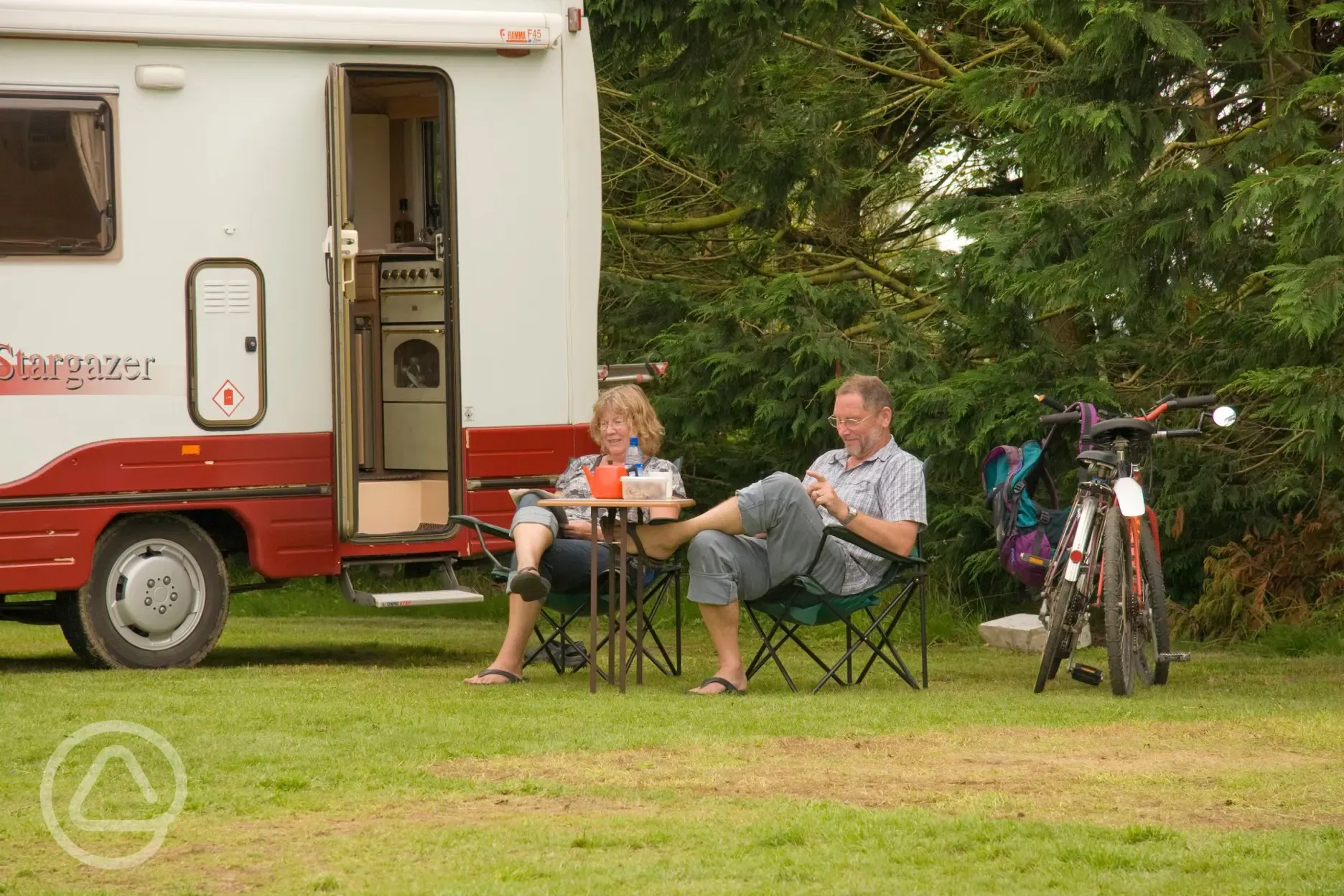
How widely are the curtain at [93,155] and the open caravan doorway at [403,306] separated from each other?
1.00m

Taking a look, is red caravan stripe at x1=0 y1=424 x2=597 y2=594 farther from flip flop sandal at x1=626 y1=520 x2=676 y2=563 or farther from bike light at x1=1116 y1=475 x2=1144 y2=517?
bike light at x1=1116 y1=475 x2=1144 y2=517

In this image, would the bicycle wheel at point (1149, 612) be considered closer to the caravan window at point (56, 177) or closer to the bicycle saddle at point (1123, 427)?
the bicycle saddle at point (1123, 427)

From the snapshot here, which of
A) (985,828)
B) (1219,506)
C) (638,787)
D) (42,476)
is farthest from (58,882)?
(1219,506)

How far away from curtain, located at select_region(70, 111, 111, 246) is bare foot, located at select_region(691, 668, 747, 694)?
110 inches

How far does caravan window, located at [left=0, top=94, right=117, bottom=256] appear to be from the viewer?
7.23 metres

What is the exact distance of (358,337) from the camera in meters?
8.73

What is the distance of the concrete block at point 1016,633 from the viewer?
8.91 meters

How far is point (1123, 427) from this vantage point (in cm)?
682

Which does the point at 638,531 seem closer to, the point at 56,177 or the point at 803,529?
the point at 803,529

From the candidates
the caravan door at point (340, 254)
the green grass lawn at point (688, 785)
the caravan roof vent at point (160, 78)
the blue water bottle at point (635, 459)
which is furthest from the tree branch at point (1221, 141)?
the caravan roof vent at point (160, 78)

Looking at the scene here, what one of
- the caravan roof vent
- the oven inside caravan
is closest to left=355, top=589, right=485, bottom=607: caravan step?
the oven inside caravan

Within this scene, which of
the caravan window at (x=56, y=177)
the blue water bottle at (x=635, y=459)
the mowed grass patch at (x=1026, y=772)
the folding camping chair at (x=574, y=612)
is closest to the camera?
the mowed grass patch at (x=1026, y=772)

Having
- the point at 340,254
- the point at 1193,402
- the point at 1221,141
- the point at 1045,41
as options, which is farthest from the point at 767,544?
the point at 1045,41

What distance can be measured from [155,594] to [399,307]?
1.81 m
